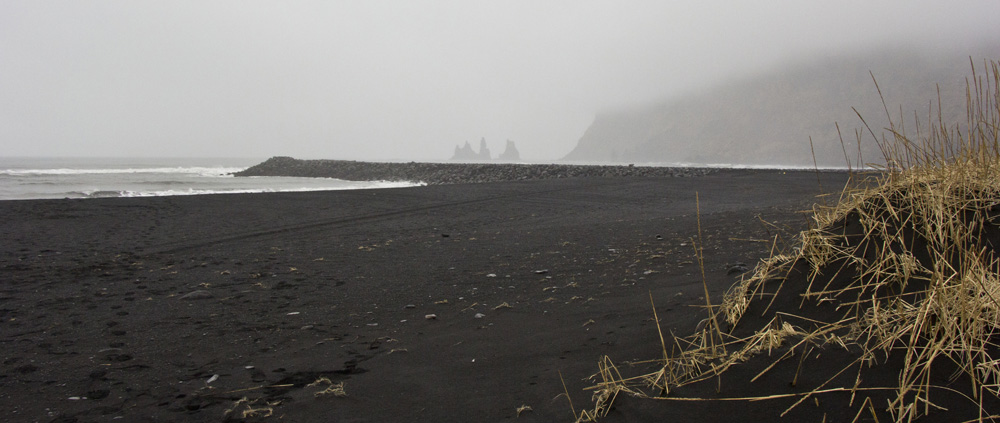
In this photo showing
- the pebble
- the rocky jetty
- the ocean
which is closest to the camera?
the pebble

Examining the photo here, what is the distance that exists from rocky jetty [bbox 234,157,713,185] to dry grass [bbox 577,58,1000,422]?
2278cm

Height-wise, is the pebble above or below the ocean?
below

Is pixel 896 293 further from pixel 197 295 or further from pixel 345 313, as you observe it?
pixel 197 295

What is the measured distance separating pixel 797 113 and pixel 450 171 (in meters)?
90.0

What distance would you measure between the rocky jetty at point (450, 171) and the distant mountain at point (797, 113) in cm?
4680

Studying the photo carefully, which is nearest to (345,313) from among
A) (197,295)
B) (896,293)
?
(197,295)

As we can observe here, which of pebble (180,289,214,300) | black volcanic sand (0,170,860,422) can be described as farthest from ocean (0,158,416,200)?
pebble (180,289,214,300)

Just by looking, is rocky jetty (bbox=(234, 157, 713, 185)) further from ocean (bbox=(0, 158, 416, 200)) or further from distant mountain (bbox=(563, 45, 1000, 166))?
distant mountain (bbox=(563, 45, 1000, 166))

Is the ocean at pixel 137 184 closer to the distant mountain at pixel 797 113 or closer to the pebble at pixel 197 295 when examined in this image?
the pebble at pixel 197 295

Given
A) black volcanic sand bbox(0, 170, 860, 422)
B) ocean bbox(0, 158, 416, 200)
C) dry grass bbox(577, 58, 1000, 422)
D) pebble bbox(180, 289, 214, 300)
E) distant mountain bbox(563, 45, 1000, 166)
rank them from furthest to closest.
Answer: distant mountain bbox(563, 45, 1000, 166)
ocean bbox(0, 158, 416, 200)
pebble bbox(180, 289, 214, 300)
black volcanic sand bbox(0, 170, 860, 422)
dry grass bbox(577, 58, 1000, 422)

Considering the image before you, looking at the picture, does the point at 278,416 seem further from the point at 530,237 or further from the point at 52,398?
the point at 530,237

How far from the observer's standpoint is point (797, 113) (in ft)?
324

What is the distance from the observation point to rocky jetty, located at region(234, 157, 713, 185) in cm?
2899

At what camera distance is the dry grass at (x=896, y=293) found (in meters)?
1.59
